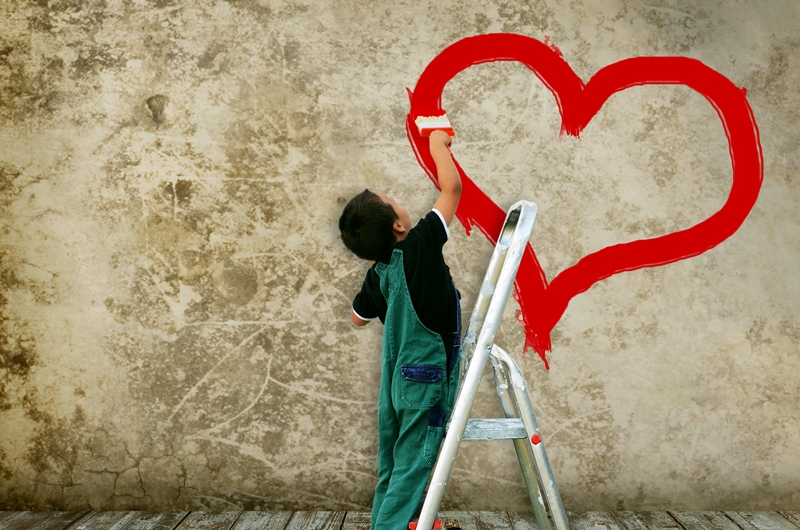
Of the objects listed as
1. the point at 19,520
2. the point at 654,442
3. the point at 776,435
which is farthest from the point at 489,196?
the point at 19,520

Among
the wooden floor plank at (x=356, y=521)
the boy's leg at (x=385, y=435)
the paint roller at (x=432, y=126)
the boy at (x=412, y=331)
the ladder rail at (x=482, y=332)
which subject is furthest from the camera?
the wooden floor plank at (x=356, y=521)

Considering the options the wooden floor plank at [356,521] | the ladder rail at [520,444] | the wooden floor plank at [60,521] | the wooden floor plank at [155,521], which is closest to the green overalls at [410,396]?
the ladder rail at [520,444]

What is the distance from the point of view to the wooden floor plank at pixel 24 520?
216cm

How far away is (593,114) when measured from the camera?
7.33 ft

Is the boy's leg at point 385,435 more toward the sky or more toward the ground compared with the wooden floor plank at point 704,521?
more toward the sky

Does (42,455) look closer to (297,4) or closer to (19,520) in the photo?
(19,520)

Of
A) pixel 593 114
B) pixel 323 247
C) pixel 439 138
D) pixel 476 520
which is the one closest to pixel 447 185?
pixel 439 138

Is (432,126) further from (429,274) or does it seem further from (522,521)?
(522,521)

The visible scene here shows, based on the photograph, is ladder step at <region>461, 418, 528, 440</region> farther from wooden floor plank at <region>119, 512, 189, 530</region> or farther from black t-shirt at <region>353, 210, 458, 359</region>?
wooden floor plank at <region>119, 512, 189, 530</region>

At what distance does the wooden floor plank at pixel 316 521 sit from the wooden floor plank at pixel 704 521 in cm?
119

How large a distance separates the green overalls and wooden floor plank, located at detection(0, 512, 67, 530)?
1.37m

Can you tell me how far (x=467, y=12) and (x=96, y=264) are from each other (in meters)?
1.58

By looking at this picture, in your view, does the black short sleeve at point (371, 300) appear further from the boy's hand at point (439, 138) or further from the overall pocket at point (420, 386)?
the boy's hand at point (439, 138)

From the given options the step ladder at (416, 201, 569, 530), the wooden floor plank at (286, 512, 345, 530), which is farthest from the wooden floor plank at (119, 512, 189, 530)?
the step ladder at (416, 201, 569, 530)
